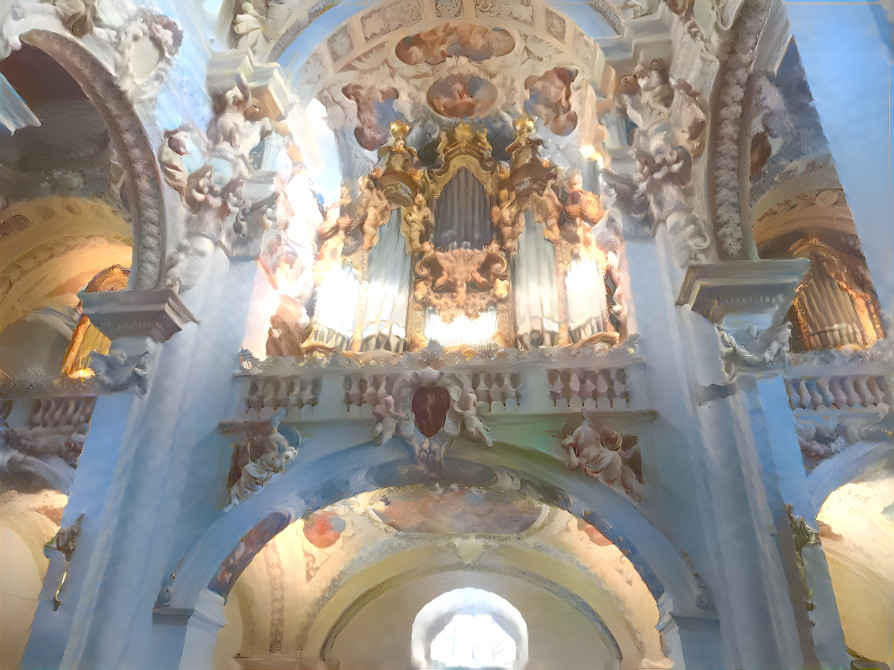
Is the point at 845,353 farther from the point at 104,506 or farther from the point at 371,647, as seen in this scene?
the point at 371,647

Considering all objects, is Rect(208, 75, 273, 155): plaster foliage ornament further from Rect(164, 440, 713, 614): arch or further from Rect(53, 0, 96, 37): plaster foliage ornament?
Rect(164, 440, 713, 614): arch

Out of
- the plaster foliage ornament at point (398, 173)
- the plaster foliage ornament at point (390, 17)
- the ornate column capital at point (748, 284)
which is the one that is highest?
the plaster foliage ornament at point (390, 17)

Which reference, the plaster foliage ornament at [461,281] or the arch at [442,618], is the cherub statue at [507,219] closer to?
the plaster foliage ornament at [461,281]

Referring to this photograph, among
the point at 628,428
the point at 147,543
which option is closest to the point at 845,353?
the point at 628,428

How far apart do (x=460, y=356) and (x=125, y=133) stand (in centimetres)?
456

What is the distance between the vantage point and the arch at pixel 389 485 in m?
5.86

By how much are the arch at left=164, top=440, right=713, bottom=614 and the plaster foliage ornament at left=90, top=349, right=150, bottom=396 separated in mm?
1649

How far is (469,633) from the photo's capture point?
1107 cm

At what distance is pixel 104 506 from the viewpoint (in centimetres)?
610

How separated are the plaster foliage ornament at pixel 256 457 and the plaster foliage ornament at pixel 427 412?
90 centimetres

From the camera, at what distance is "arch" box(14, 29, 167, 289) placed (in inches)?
278

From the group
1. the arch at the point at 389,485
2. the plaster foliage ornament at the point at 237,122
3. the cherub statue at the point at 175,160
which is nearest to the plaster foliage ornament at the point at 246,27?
the plaster foliage ornament at the point at 237,122

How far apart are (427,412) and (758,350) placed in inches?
129

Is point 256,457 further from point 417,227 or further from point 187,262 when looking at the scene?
point 417,227
